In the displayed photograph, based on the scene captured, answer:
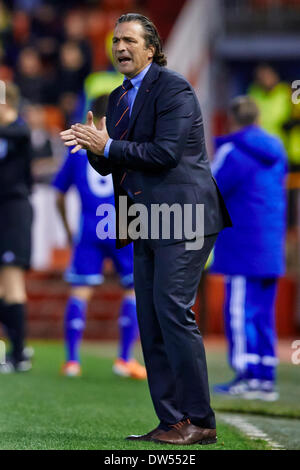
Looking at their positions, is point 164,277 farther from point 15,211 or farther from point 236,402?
point 15,211

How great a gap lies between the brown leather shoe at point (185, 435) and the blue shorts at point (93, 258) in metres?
3.33

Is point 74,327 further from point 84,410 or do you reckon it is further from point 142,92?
point 142,92

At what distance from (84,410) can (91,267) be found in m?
2.17

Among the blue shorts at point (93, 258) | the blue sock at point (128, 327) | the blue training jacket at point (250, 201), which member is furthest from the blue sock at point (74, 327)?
the blue training jacket at point (250, 201)

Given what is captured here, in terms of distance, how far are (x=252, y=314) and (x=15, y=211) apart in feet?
7.06

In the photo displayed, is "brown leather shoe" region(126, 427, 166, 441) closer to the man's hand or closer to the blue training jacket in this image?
the man's hand

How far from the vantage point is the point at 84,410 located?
597cm

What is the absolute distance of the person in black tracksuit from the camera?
8.32m

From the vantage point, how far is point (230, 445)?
483 cm

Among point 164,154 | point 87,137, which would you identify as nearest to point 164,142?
point 164,154

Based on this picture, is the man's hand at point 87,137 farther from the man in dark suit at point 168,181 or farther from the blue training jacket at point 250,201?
the blue training jacket at point 250,201

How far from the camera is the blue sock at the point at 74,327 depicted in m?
8.09

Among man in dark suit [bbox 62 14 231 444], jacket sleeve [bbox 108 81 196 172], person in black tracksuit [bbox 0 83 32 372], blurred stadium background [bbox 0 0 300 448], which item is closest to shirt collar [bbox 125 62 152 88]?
man in dark suit [bbox 62 14 231 444]

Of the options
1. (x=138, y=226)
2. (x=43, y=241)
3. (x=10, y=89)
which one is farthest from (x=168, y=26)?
(x=138, y=226)
